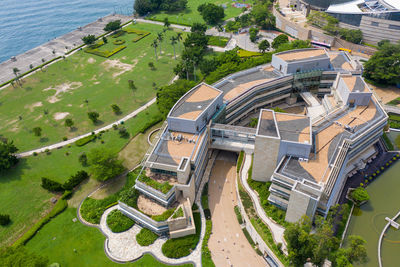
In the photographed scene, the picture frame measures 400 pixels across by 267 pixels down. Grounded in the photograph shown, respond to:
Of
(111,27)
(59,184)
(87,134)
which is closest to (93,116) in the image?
(87,134)

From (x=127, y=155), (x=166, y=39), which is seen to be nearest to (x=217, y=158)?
(x=127, y=155)

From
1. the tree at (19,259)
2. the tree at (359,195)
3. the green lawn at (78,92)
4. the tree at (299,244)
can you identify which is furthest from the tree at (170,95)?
the tree at (359,195)

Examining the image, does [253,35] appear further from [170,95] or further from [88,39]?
[88,39]

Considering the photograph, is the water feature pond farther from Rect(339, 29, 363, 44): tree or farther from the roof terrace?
Rect(339, 29, 363, 44): tree

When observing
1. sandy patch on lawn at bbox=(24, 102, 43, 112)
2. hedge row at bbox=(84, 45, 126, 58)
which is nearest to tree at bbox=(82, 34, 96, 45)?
hedge row at bbox=(84, 45, 126, 58)

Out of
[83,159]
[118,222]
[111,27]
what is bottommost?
[118,222]

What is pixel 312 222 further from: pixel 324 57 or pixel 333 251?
pixel 324 57

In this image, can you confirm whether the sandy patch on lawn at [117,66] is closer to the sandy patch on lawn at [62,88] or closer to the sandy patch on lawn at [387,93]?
the sandy patch on lawn at [62,88]
